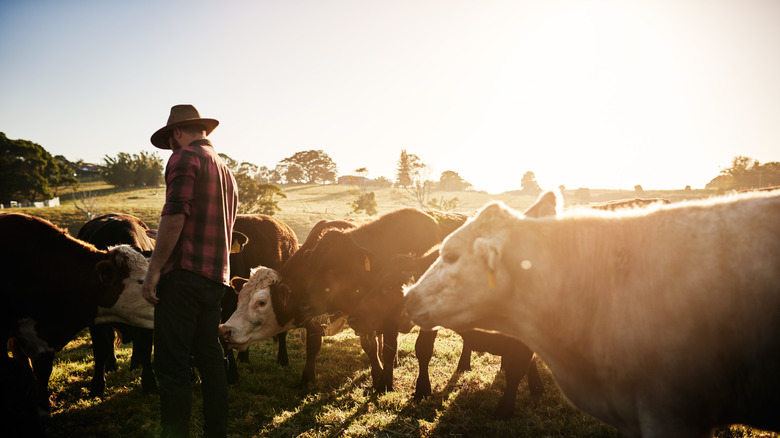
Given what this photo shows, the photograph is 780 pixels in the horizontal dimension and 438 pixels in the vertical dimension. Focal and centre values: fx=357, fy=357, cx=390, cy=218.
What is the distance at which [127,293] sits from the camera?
5.40 metres

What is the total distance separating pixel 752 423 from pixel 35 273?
777 cm

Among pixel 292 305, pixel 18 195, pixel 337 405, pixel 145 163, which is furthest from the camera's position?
pixel 145 163

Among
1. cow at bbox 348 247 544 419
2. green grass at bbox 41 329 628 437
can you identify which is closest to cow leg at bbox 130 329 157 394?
green grass at bbox 41 329 628 437

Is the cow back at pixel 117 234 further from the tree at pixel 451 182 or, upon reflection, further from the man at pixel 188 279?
the tree at pixel 451 182

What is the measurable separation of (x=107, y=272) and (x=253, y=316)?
211 cm

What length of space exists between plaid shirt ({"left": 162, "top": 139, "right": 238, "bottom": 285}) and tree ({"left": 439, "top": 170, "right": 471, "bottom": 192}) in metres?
101

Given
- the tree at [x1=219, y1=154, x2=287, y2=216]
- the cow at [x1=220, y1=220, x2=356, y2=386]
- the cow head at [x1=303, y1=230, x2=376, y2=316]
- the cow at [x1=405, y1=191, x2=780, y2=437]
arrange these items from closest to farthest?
the cow at [x1=405, y1=191, x2=780, y2=437], the cow at [x1=220, y1=220, x2=356, y2=386], the cow head at [x1=303, y1=230, x2=376, y2=316], the tree at [x1=219, y1=154, x2=287, y2=216]

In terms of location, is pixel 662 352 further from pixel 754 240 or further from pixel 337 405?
pixel 337 405

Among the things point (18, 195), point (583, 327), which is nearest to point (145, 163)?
point (18, 195)

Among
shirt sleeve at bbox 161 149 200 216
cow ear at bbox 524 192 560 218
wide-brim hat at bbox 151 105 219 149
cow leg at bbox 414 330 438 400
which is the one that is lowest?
cow leg at bbox 414 330 438 400

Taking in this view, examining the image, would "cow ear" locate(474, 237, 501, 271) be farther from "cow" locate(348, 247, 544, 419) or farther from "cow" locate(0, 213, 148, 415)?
"cow" locate(0, 213, 148, 415)

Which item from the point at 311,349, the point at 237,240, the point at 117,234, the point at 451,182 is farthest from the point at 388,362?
the point at 451,182

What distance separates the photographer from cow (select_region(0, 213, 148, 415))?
480 cm

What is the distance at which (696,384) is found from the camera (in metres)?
2.28
